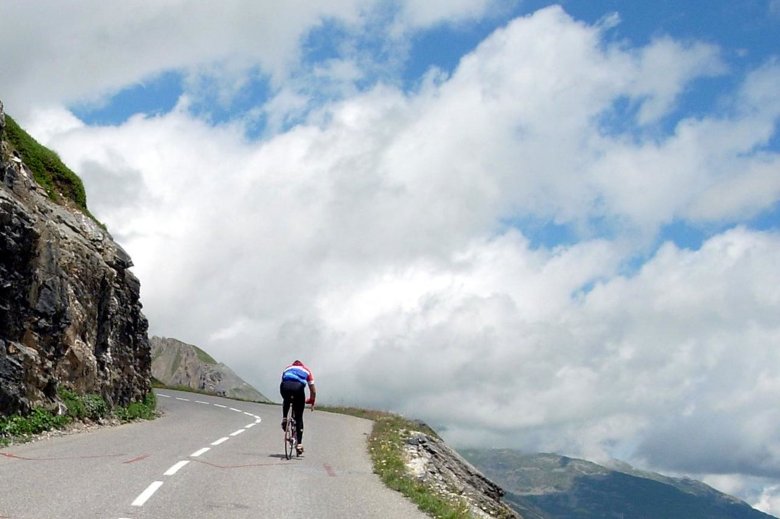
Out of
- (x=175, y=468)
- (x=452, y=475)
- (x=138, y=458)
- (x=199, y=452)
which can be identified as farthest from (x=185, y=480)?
→ (x=452, y=475)

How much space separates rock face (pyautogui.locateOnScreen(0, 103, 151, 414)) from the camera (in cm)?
2066

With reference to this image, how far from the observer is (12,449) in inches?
636

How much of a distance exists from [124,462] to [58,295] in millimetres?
11447

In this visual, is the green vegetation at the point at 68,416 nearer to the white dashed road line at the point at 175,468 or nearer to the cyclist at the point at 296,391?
the white dashed road line at the point at 175,468

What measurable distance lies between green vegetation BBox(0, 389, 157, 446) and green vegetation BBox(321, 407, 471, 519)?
29.6 ft

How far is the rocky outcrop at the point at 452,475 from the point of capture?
18.4 m

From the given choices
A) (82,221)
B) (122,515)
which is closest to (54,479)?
(122,515)

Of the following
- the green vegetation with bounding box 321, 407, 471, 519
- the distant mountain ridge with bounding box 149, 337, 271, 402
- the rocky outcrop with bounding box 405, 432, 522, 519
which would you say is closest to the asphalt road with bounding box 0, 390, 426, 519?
the green vegetation with bounding box 321, 407, 471, 519

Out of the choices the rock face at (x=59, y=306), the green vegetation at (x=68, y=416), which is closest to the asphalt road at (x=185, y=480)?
the green vegetation at (x=68, y=416)

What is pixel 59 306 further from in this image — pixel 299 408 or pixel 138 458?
pixel 299 408

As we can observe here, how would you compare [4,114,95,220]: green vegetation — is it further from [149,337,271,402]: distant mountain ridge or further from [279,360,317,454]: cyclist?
[149,337,271,402]: distant mountain ridge

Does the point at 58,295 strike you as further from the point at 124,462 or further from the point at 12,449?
the point at 124,462

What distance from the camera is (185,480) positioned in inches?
487

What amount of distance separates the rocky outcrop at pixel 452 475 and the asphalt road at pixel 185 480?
1616 mm
